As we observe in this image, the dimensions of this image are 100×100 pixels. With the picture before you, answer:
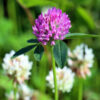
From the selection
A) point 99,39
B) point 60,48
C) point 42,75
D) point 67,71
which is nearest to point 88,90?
point 42,75

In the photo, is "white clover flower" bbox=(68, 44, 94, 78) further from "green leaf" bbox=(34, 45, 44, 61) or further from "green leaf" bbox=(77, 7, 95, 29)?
"green leaf" bbox=(77, 7, 95, 29)

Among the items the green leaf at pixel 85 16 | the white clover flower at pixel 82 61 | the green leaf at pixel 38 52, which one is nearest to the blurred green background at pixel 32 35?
the green leaf at pixel 85 16

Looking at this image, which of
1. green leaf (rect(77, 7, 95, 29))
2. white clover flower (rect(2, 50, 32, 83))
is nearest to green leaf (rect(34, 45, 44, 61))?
white clover flower (rect(2, 50, 32, 83))

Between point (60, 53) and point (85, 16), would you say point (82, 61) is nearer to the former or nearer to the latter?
point (60, 53)

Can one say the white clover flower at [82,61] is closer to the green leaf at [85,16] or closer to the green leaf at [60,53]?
the green leaf at [60,53]

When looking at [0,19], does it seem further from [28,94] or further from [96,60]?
[28,94]
